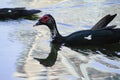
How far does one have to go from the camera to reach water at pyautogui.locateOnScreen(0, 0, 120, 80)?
7688 millimetres

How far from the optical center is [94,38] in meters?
9.77

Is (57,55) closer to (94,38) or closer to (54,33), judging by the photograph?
(94,38)

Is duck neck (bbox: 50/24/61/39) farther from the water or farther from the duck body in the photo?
the duck body

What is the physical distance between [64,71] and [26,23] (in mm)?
4606

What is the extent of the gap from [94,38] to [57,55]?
1027 mm

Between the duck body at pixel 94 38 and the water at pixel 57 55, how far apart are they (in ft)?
0.57

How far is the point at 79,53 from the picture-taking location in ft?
30.0

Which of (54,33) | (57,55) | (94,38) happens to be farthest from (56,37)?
(57,55)

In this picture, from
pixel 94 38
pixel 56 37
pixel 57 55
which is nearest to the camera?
pixel 57 55

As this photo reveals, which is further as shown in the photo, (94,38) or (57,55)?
(94,38)

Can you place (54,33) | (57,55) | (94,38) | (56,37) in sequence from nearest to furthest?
1. (57,55)
2. (94,38)
3. (56,37)
4. (54,33)

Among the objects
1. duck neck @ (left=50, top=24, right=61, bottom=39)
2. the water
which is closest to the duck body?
the water

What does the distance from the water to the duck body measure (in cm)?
17

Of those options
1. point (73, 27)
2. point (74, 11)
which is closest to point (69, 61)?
point (73, 27)
